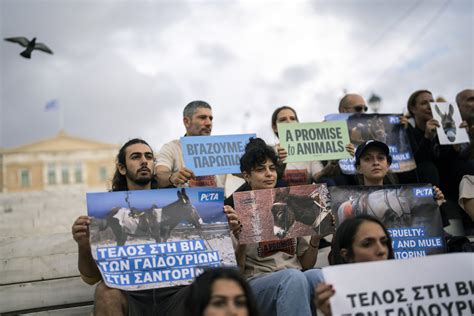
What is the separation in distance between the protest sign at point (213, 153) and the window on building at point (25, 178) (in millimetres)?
53024

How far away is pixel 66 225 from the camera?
8711 millimetres

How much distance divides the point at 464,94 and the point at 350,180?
1.82m

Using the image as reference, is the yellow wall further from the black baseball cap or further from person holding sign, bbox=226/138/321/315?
the black baseball cap

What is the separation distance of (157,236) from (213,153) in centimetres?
155

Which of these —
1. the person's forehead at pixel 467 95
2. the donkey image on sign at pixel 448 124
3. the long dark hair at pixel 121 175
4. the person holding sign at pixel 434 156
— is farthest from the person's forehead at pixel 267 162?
the person's forehead at pixel 467 95

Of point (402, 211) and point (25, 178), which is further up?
point (25, 178)

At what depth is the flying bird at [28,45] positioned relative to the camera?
442 inches

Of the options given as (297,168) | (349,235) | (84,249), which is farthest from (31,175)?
(349,235)

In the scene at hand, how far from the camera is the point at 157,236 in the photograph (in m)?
4.41

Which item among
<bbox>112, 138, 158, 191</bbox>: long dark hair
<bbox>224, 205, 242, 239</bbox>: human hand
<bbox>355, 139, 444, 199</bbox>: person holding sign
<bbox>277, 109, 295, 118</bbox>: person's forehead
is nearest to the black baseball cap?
<bbox>355, 139, 444, 199</bbox>: person holding sign

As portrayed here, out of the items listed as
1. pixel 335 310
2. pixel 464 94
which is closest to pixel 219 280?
pixel 335 310

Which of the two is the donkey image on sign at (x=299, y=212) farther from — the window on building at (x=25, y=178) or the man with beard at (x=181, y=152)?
the window on building at (x=25, y=178)

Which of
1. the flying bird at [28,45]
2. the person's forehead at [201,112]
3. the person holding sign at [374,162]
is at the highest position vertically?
the flying bird at [28,45]

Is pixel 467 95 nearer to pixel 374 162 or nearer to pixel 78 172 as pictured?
pixel 374 162
